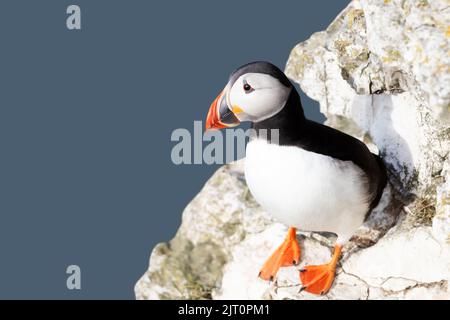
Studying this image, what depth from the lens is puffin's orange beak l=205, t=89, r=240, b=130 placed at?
402 centimetres

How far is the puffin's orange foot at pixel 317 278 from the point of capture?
454 cm

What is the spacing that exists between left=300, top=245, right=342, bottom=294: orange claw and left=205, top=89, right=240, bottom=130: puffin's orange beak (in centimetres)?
109

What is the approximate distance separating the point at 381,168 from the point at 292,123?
2.76ft

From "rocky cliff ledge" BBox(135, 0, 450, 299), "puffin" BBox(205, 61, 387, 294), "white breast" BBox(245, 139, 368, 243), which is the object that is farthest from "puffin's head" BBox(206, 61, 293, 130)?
"rocky cliff ledge" BBox(135, 0, 450, 299)

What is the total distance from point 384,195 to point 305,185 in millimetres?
815

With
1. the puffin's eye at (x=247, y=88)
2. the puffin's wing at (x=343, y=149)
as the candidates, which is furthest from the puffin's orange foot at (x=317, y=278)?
the puffin's eye at (x=247, y=88)

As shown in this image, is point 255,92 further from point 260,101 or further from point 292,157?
point 292,157

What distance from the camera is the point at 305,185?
4016mm

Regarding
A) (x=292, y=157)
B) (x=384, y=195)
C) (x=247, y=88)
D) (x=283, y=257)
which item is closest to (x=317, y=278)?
(x=283, y=257)

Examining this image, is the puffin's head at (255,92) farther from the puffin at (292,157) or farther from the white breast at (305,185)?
the white breast at (305,185)

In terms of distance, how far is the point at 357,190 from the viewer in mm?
4172

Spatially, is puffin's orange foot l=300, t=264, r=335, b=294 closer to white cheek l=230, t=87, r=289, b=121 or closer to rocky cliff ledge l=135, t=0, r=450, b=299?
rocky cliff ledge l=135, t=0, r=450, b=299
